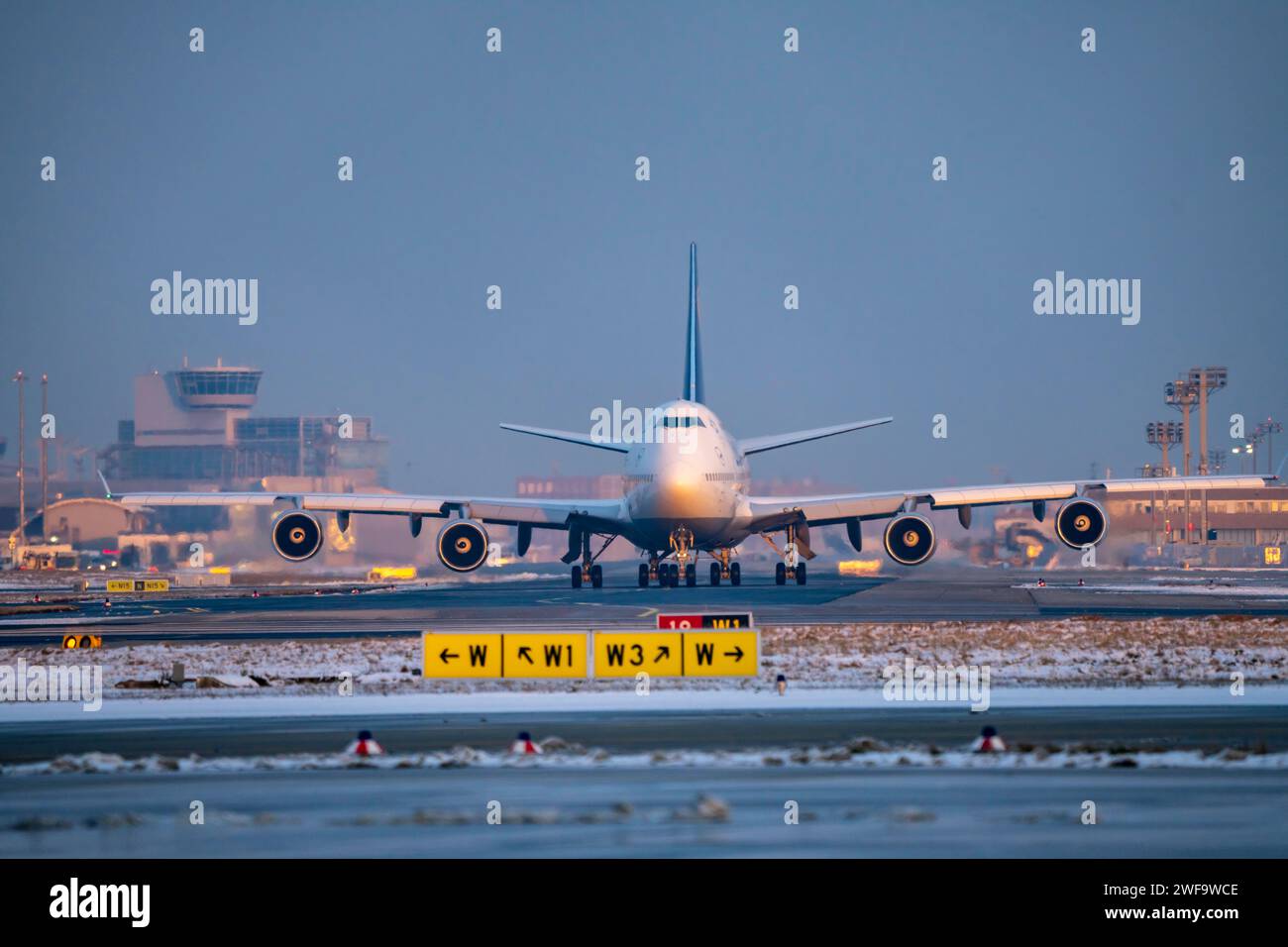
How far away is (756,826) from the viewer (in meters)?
17.4

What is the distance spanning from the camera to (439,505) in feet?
235

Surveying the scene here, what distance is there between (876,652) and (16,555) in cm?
12850

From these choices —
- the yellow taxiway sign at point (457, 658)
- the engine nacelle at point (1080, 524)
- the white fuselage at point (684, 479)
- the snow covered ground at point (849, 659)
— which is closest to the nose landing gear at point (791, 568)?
the white fuselage at point (684, 479)

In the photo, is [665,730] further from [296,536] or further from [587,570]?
[587,570]

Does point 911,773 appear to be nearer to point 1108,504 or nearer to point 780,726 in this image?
point 780,726

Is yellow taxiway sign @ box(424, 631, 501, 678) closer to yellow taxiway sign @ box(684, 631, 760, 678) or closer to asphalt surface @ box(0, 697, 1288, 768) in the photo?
yellow taxiway sign @ box(684, 631, 760, 678)

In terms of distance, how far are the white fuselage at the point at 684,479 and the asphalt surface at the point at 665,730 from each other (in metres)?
37.4

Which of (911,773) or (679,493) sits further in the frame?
(679,493)

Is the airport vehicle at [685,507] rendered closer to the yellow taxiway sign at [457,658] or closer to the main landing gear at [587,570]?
the main landing gear at [587,570]

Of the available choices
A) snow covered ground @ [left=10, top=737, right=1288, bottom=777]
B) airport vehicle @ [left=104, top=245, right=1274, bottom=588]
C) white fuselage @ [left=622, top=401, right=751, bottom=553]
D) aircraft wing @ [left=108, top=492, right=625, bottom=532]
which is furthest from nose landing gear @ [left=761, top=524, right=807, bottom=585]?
snow covered ground @ [left=10, top=737, right=1288, bottom=777]

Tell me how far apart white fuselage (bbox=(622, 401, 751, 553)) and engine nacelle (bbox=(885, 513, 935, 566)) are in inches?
280

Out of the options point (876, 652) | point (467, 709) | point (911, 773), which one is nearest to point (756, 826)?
point (911, 773)

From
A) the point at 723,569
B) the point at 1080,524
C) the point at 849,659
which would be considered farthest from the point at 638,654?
the point at 723,569

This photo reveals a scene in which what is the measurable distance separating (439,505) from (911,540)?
68.6 ft
